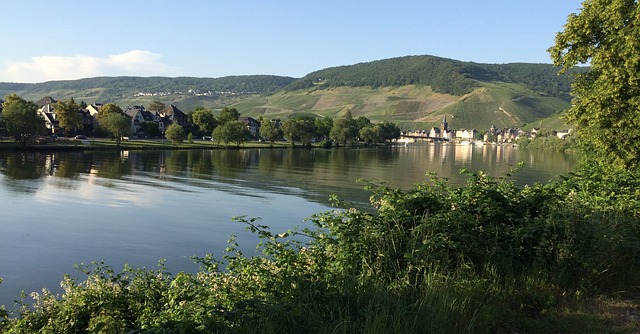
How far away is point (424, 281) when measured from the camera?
686 centimetres

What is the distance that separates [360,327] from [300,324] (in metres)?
0.73

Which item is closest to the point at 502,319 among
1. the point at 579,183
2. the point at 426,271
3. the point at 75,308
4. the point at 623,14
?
the point at 426,271

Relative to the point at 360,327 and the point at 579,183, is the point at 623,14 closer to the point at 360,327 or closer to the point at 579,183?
the point at 579,183

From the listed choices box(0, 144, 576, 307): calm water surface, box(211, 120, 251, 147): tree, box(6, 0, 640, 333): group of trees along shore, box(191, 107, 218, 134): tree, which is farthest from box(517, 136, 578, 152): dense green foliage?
box(6, 0, 640, 333): group of trees along shore

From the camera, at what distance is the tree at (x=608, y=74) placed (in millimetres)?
16406

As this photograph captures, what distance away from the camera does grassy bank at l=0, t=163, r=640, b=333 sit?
5793 mm

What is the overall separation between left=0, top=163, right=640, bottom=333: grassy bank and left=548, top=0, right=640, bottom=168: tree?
8175 mm

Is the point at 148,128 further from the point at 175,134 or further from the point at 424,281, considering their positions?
the point at 424,281

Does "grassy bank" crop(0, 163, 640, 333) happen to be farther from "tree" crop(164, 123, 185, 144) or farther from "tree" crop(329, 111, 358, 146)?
"tree" crop(329, 111, 358, 146)

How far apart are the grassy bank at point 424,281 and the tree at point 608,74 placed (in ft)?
26.8

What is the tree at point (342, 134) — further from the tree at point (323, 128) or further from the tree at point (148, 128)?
the tree at point (148, 128)

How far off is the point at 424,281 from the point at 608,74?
46.3 feet

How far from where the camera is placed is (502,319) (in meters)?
6.41

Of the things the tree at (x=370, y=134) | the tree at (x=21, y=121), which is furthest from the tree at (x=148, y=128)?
the tree at (x=370, y=134)
